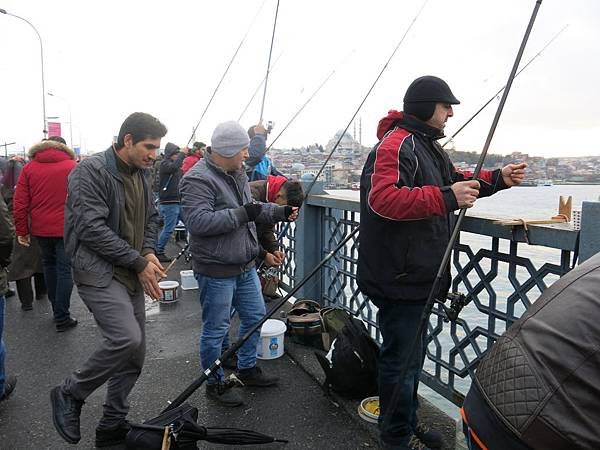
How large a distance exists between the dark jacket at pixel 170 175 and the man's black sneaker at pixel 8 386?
205 inches

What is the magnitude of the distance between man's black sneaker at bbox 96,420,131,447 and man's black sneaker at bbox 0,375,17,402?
1.06 m

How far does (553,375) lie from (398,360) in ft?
4.99

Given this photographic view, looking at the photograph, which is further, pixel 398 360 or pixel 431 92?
pixel 398 360

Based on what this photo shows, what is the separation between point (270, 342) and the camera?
432 centimetres

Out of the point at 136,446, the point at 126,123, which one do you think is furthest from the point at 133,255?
the point at 136,446

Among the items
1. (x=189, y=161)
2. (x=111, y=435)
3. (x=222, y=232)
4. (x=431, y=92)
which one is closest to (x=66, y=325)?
(x=111, y=435)

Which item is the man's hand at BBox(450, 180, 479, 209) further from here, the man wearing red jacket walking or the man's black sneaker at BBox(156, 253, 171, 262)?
the man's black sneaker at BBox(156, 253, 171, 262)

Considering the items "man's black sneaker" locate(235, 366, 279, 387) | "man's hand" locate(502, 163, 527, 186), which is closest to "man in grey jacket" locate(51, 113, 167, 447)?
"man's black sneaker" locate(235, 366, 279, 387)

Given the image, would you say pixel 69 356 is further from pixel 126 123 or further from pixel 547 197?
pixel 547 197

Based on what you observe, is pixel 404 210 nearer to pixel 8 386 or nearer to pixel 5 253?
pixel 5 253

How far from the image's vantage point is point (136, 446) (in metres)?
2.54

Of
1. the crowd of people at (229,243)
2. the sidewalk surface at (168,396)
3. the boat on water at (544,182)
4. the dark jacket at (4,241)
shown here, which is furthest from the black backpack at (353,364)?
the dark jacket at (4,241)

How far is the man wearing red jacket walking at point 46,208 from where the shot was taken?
5051 mm

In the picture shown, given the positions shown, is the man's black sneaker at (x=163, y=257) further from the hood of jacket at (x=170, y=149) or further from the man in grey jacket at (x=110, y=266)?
the man in grey jacket at (x=110, y=266)
